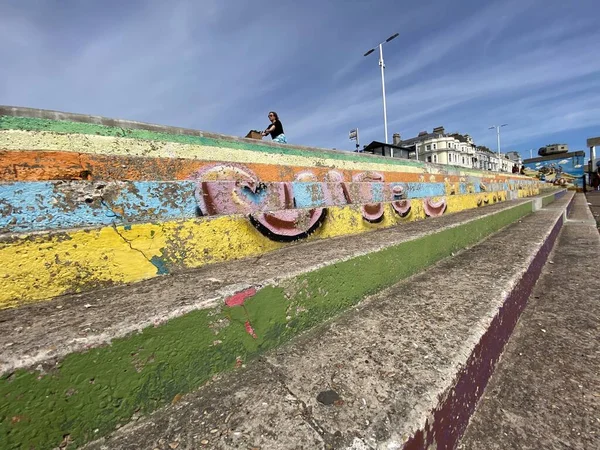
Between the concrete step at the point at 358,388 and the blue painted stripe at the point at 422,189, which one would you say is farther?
the blue painted stripe at the point at 422,189

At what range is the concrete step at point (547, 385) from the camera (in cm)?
101

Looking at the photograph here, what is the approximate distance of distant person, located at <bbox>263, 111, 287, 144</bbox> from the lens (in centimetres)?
670

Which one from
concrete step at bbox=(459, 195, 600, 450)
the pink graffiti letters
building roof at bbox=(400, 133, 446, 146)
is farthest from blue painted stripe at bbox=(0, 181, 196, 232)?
building roof at bbox=(400, 133, 446, 146)

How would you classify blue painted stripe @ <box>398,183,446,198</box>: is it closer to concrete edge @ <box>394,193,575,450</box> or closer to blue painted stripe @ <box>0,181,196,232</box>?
concrete edge @ <box>394,193,575,450</box>

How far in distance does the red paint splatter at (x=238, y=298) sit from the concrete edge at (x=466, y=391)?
739 millimetres

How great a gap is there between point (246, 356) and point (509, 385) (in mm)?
1263

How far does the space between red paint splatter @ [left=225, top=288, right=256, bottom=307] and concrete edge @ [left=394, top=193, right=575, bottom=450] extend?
2.42ft

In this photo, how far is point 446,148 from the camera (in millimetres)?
58656

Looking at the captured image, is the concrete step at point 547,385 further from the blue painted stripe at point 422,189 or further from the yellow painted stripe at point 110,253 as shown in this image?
the blue painted stripe at point 422,189

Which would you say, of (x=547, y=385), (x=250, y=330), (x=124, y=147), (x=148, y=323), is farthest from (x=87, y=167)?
(x=547, y=385)

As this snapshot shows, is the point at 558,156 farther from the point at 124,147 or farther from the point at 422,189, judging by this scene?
the point at 124,147

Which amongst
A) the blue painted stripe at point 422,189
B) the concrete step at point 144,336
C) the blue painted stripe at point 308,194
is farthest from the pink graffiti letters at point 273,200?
the blue painted stripe at point 422,189

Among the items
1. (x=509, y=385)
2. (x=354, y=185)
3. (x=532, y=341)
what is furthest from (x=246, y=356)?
(x=354, y=185)

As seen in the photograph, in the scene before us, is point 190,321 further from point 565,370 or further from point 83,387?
point 565,370
